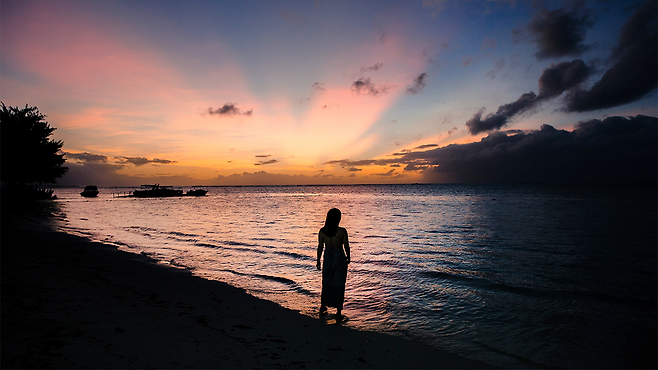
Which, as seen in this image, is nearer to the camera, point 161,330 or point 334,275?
point 161,330

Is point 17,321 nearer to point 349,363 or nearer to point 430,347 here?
point 349,363

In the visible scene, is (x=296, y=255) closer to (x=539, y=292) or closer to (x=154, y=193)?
(x=539, y=292)

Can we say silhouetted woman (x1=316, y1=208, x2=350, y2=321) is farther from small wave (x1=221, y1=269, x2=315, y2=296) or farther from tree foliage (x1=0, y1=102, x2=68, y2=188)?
tree foliage (x1=0, y1=102, x2=68, y2=188)

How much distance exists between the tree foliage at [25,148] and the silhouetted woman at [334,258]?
49.6m

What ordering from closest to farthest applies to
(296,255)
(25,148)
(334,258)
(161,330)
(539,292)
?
(161,330)
(334,258)
(539,292)
(296,255)
(25,148)

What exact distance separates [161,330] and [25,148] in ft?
161

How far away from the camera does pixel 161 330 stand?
19.0ft

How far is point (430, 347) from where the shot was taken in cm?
639

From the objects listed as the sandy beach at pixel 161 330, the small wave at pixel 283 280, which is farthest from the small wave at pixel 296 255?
the sandy beach at pixel 161 330

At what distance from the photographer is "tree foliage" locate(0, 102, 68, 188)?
121 ft

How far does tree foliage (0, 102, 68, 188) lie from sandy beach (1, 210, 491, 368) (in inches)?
1600

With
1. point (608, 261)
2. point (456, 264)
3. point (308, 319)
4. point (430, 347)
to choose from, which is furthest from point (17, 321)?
point (608, 261)

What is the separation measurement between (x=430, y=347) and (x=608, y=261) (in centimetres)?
1385

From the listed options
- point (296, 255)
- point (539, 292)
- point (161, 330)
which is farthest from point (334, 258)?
point (296, 255)
